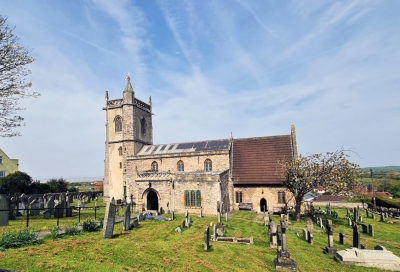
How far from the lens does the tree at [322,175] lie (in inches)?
831

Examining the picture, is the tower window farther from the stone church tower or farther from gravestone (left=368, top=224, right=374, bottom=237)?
the stone church tower

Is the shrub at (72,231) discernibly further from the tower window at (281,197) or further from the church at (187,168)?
the tower window at (281,197)

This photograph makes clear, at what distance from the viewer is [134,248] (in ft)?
34.2

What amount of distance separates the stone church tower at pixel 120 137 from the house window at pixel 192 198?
12529 millimetres

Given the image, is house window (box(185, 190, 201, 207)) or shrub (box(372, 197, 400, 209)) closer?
house window (box(185, 190, 201, 207))

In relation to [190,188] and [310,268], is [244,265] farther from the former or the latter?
[190,188]

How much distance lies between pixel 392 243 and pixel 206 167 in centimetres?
1907

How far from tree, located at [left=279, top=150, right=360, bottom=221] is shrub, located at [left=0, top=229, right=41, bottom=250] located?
19091mm

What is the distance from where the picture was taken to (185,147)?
34.0 meters

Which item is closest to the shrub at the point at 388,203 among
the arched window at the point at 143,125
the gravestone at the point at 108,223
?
the arched window at the point at 143,125

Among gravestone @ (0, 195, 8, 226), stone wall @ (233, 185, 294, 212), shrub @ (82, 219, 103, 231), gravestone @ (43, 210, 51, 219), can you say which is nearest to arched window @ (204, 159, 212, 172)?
stone wall @ (233, 185, 294, 212)

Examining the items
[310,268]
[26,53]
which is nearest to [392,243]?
[310,268]

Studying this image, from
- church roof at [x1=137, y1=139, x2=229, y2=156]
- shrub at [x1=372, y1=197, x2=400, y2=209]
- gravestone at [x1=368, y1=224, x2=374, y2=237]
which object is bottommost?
shrub at [x1=372, y1=197, x2=400, y2=209]

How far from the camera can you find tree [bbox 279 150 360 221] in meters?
21.1
